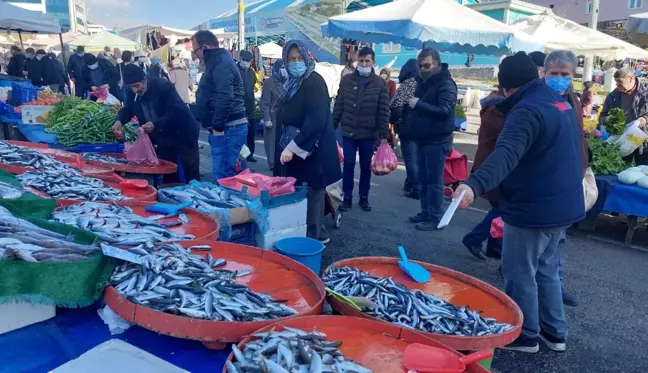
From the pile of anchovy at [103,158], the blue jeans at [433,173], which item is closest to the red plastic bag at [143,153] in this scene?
the pile of anchovy at [103,158]

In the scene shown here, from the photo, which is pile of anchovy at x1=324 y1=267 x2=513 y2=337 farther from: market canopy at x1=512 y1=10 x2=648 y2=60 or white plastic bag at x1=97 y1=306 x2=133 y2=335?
market canopy at x1=512 y1=10 x2=648 y2=60

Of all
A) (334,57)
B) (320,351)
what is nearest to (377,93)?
(320,351)

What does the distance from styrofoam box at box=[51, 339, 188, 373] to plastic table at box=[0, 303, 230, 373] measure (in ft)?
0.71

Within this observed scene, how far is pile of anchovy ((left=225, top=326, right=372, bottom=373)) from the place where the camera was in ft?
6.12

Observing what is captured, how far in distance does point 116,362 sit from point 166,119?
14.0 ft

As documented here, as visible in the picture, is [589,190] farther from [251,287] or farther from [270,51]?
[270,51]

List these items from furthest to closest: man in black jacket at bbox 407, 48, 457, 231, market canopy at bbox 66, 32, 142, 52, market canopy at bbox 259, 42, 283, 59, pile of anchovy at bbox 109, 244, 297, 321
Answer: market canopy at bbox 66, 32, 142, 52, market canopy at bbox 259, 42, 283, 59, man in black jacket at bbox 407, 48, 457, 231, pile of anchovy at bbox 109, 244, 297, 321

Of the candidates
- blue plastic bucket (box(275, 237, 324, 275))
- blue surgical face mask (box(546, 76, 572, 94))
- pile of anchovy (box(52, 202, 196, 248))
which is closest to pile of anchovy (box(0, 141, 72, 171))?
pile of anchovy (box(52, 202, 196, 248))

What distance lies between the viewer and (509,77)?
11.7 feet

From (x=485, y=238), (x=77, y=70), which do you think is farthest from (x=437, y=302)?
(x=77, y=70)

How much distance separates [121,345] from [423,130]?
203 inches

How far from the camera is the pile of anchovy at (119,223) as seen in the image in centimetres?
297

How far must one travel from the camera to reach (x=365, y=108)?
718 centimetres

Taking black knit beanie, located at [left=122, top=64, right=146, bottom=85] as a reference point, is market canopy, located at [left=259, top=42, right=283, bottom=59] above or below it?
above
